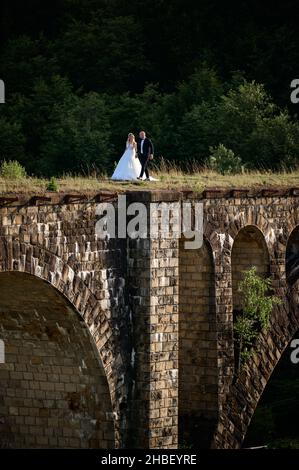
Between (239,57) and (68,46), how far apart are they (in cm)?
663

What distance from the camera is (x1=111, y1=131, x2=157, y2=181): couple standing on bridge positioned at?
3438cm

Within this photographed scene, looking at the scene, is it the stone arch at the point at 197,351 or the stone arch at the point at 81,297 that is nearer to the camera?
the stone arch at the point at 81,297

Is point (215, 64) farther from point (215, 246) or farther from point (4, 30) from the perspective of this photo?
point (215, 246)

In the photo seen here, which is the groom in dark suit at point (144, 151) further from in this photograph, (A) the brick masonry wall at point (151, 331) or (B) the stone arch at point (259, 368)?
(A) the brick masonry wall at point (151, 331)

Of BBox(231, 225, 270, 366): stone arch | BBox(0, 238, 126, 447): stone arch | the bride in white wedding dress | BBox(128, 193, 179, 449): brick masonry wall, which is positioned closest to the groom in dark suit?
the bride in white wedding dress

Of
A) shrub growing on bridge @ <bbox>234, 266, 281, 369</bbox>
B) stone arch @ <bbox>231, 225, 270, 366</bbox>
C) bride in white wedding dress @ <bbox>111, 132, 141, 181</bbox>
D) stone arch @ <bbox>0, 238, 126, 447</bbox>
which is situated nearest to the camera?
stone arch @ <bbox>0, 238, 126, 447</bbox>

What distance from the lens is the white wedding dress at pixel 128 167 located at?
34.3 meters

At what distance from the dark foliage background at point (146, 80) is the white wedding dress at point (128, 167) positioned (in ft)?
51.5

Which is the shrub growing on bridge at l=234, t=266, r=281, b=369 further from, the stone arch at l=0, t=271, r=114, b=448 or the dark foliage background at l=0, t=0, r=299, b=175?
the dark foliage background at l=0, t=0, r=299, b=175

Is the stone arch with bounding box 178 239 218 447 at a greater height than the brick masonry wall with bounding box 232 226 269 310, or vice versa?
the brick masonry wall with bounding box 232 226 269 310

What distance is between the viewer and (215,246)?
3359cm

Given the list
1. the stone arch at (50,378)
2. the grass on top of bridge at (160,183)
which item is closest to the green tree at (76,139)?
the grass on top of bridge at (160,183)

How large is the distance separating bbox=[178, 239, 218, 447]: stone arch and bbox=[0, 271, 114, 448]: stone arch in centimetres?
392

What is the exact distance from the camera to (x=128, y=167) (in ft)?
114
